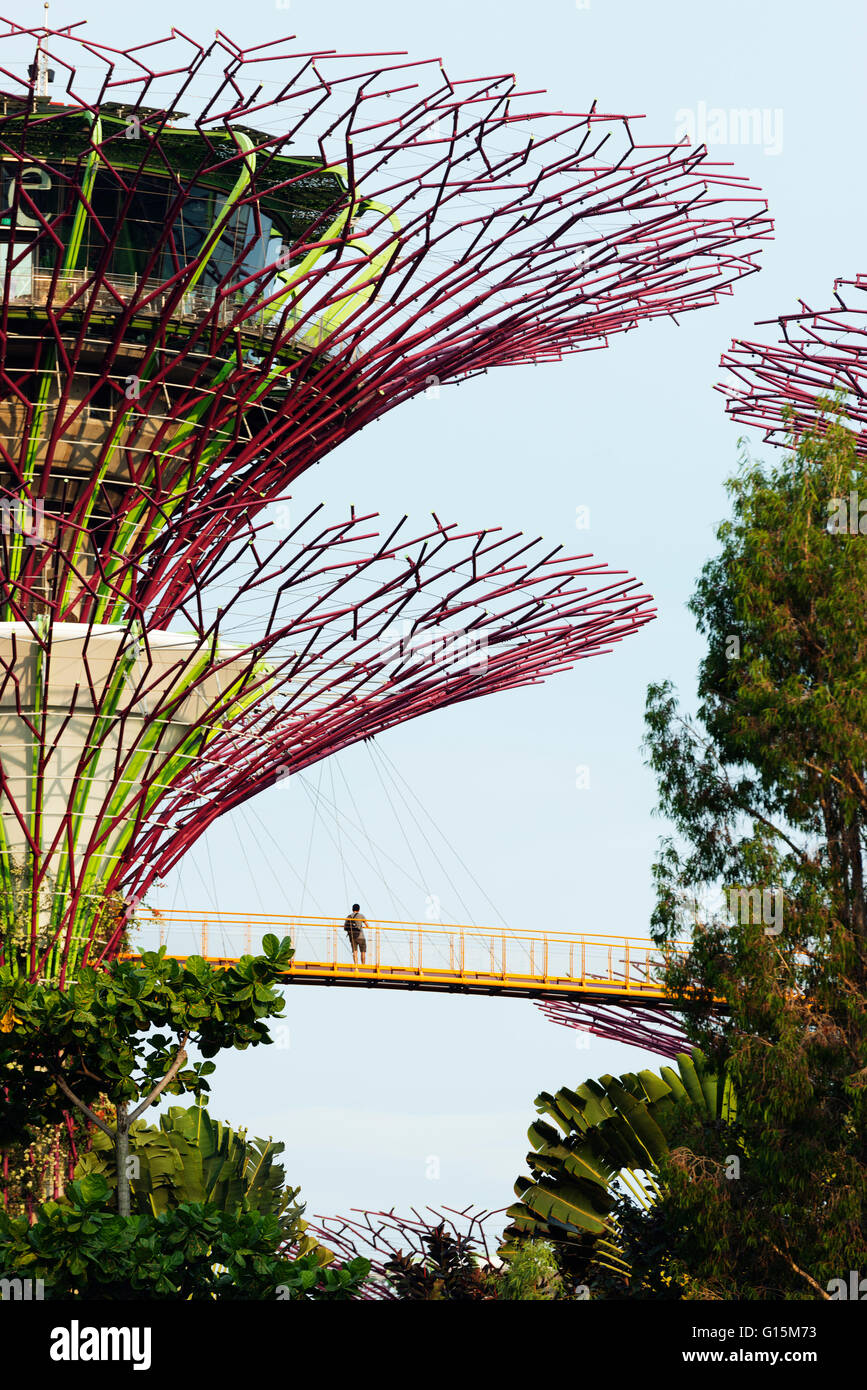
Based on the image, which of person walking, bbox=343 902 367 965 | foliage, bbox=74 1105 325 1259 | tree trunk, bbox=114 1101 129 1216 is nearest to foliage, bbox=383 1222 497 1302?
foliage, bbox=74 1105 325 1259

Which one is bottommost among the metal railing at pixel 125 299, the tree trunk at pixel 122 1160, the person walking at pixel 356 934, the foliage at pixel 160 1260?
the foliage at pixel 160 1260

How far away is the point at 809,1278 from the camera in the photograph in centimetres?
1505

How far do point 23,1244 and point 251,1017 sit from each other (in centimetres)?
281

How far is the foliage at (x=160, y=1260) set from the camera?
12734 millimetres

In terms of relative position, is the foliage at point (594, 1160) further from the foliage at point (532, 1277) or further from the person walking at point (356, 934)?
the person walking at point (356, 934)

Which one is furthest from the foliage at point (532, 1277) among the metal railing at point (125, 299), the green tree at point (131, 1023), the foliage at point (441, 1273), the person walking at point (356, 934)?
the metal railing at point (125, 299)

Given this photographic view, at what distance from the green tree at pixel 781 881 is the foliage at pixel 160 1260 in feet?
13.9

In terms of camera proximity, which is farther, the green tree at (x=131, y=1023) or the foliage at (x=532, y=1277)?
the foliage at (x=532, y=1277)

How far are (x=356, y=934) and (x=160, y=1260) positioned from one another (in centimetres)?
1540

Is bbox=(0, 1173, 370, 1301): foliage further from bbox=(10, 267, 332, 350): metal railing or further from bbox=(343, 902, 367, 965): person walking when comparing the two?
bbox=(343, 902, 367, 965): person walking

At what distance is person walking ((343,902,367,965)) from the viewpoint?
92.3 ft

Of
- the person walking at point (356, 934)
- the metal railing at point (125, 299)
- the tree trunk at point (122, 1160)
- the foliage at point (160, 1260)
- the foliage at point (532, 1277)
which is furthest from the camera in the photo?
the person walking at point (356, 934)
